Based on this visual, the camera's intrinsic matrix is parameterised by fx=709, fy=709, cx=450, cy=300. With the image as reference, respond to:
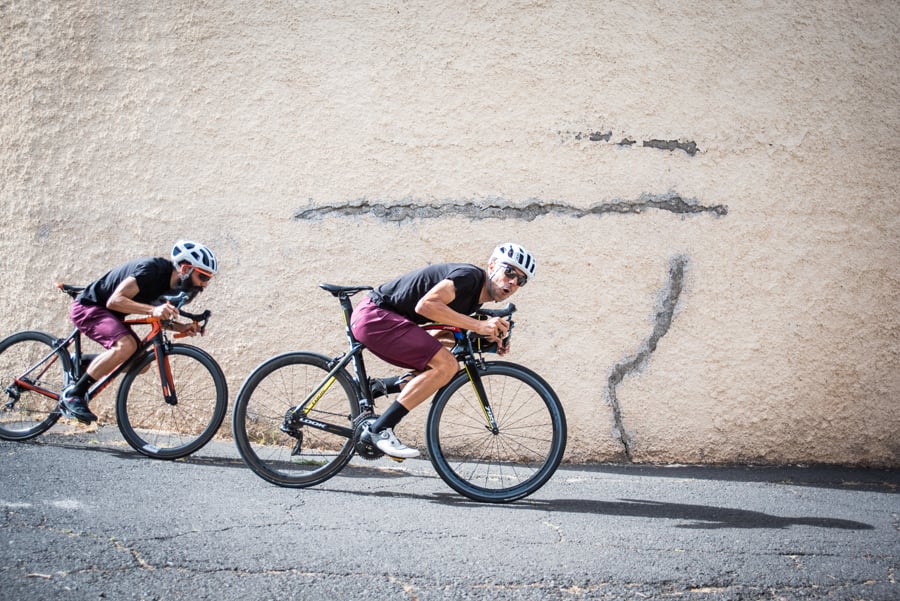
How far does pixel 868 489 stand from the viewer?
456 centimetres

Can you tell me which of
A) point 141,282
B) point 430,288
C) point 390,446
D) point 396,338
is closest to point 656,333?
point 430,288

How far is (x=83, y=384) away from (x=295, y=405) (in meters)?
1.66

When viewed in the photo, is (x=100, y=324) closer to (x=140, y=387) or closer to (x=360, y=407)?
(x=140, y=387)

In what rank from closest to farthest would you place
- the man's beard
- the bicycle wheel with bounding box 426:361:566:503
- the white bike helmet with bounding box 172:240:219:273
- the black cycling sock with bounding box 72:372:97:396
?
the bicycle wheel with bounding box 426:361:566:503 < the white bike helmet with bounding box 172:240:219:273 < the man's beard < the black cycling sock with bounding box 72:372:97:396

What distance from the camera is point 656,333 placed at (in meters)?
5.07

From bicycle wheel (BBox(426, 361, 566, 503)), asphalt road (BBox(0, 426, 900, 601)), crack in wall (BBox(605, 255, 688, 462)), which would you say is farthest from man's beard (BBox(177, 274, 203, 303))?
crack in wall (BBox(605, 255, 688, 462))

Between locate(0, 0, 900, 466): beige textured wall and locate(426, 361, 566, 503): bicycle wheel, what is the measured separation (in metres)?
0.56

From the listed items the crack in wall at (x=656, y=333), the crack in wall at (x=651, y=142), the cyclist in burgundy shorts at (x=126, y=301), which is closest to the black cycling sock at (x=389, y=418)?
the cyclist in burgundy shorts at (x=126, y=301)

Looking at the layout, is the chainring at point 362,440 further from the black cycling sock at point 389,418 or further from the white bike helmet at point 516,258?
the white bike helmet at point 516,258

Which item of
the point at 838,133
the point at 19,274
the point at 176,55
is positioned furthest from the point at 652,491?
the point at 19,274

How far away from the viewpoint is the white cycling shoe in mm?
3918

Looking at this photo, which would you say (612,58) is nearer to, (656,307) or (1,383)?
(656,307)

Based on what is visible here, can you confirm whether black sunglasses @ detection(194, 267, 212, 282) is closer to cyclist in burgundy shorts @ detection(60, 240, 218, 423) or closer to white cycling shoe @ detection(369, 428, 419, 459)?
cyclist in burgundy shorts @ detection(60, 240, 218, 423)

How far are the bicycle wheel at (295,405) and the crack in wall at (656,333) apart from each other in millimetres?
1955
